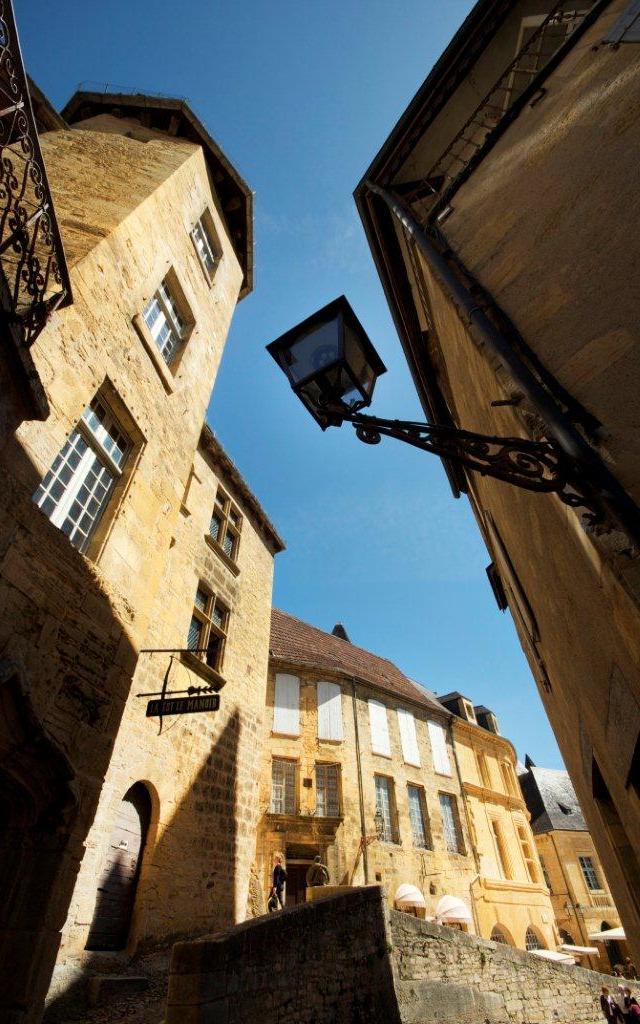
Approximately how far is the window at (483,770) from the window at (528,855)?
7.52 ft

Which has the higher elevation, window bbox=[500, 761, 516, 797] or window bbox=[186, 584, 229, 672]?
window bbox=[500, 761, 516, 797]

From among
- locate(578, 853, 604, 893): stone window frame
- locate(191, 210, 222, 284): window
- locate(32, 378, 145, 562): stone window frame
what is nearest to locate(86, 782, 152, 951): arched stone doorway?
locate(32, 378, 145, 562): stone window frame

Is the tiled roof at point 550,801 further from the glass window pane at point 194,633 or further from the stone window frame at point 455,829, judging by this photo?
the glass window pane at point 194,633

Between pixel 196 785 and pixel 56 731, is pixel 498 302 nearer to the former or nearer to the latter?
pixel 56 731

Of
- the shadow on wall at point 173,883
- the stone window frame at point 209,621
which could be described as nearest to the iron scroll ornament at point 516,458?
the shadow on wall at point 173,883

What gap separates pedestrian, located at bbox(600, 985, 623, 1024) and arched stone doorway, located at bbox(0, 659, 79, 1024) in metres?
10.4

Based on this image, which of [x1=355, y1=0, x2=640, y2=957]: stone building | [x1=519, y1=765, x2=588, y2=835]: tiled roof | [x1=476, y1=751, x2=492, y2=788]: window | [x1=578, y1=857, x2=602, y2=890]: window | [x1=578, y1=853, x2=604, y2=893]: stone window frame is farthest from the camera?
[x1=519, y1=765, x2=588, y2=835]: tiled roof

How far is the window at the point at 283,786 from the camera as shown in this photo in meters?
14.4

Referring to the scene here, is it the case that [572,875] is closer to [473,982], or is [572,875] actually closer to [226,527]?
[473,982]

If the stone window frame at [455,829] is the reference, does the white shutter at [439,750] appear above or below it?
above

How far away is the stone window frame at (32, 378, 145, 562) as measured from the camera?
500cm

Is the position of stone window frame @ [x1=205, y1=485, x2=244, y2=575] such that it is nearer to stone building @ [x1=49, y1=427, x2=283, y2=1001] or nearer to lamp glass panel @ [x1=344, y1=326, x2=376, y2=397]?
stone building @ [x1=49, y1=427, x2=283, y2=1001]

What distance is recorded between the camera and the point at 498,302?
3322 millimetres

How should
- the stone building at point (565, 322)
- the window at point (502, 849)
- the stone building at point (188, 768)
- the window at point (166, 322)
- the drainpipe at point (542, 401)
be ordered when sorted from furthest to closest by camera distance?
the window at point (502, 849)
the window at point (166, 322)
the stone building at point (188, 768)
the stone building at point (565, 322)
the drainpipe at point (542, 401)
